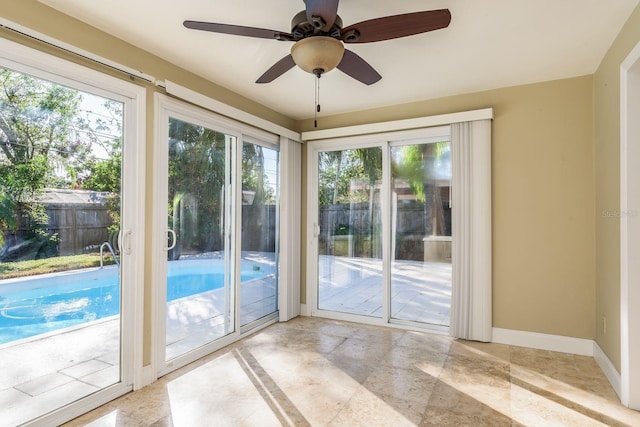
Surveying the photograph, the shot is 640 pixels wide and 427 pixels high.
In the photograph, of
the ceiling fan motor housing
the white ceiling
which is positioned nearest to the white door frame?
the white ceiling

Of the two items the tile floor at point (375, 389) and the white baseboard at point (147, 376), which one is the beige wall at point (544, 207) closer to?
the tile floor at point (375, 389)

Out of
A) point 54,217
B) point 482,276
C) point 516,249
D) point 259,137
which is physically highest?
point 259,137

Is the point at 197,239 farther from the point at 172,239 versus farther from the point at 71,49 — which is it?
the point at 71,49

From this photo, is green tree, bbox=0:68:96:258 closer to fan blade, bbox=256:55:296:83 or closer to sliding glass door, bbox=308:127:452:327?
fan blade, bbox=256:55:296:83

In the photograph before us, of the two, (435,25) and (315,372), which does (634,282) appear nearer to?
(435,25)

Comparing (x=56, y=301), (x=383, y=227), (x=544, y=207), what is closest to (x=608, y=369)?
(x=544, y=207)

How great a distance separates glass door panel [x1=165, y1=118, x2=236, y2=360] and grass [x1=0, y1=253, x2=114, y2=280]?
0.59m

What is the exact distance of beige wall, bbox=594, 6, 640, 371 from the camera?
2.46 meters

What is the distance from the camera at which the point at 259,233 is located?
407cm

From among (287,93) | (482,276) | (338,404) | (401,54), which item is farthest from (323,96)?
(338,404)

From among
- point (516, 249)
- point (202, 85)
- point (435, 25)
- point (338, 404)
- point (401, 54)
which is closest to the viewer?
point (435, 25)

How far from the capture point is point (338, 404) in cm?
238

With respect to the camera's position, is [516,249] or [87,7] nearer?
[87,7]

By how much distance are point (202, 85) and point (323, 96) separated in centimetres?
122
